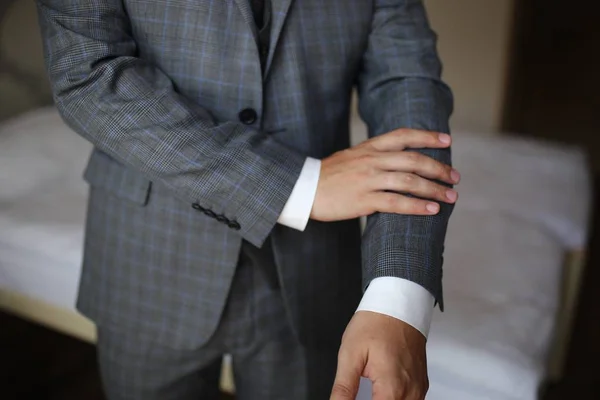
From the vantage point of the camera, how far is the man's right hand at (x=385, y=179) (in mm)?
714

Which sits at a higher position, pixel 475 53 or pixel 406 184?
pixel 406 184

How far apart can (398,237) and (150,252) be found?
0.36 meters

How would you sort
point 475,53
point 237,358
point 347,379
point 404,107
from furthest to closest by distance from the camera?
point 475,53
point 237,358
point 404,107
point 347,379

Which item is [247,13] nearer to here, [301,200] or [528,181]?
[301,200]

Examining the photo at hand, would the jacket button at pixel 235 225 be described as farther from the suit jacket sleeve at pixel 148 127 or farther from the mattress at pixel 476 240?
the mattress at pixel 476 240

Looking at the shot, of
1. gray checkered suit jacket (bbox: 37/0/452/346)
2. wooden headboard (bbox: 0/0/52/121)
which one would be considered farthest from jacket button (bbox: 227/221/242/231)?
wooden headboard (bbox: 0/0/52/121)

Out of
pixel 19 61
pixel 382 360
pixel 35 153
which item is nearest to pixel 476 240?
pixel 382 360

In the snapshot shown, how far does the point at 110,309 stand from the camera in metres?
0.92

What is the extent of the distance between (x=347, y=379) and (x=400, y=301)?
4.0 inches

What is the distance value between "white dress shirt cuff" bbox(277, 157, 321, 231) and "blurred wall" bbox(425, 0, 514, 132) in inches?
82.1

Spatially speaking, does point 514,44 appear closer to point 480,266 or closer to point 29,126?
point 480,266

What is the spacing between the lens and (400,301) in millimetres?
651

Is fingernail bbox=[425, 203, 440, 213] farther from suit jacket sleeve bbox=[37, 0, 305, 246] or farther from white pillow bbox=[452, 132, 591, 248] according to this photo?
white pillow bbox=[452, 132, 591, 248]

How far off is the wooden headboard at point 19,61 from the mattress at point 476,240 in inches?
5.5
